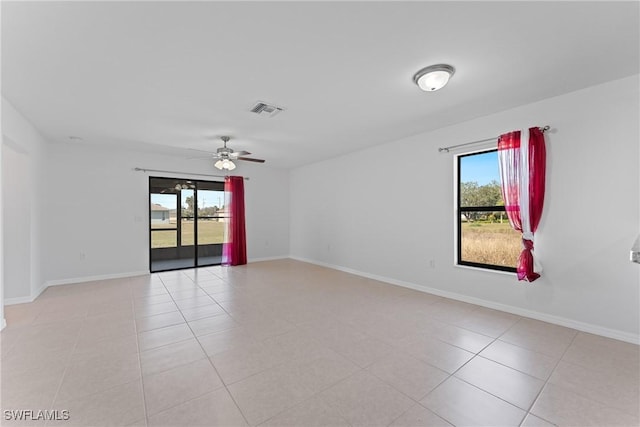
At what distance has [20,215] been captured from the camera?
143 inches

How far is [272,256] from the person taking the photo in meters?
7.18

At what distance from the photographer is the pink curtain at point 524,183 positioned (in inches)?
117

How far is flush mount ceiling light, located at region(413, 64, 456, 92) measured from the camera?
2273mm

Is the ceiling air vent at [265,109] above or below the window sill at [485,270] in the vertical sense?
above

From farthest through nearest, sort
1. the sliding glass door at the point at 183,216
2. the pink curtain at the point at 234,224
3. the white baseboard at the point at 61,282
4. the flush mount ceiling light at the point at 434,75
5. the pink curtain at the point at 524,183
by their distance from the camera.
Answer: the pink curtain at the point at 234,224 → the sliding glass door at the point at 183,216 → the white baseboard at the point at 61,282 → the pink curtain at the point at 524,183 → the flush mount ceiling light at the point at 434,75

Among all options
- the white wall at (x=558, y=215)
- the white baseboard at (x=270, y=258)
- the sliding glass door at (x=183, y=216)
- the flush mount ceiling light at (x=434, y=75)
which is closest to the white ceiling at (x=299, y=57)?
the flush mount ceiling light at (x=434, y=75)

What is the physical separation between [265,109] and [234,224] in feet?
12.3

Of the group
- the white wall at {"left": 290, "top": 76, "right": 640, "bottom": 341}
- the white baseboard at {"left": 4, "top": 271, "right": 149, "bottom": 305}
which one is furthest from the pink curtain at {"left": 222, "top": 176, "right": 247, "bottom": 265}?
the white wall at {"left": 290, "top": 76, "right": 640, "bottom": 341}

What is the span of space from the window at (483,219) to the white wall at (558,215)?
0.54ft

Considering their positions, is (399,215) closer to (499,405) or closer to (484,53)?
(484,53)

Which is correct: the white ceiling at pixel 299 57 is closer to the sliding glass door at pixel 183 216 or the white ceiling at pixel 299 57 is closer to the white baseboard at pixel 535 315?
the white baseboard at pixel 535 315

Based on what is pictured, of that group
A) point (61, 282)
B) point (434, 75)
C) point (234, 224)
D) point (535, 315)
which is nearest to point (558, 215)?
point (535, 315)

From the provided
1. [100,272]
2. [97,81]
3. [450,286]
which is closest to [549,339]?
[450,286]

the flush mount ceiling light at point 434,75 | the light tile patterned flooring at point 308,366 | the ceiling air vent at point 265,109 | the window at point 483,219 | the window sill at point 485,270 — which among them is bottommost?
the light tile patterned flooring at point 308,366
